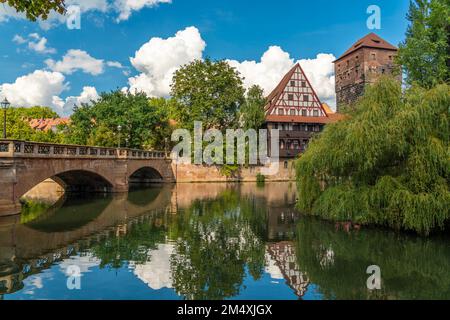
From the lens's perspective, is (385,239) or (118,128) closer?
(385,239)

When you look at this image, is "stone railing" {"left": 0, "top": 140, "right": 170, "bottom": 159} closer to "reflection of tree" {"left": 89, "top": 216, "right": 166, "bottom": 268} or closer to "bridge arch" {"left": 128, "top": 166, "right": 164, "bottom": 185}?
"reflection of tree" {"left": 89, "top": 216, "right": 166, "bottom": 268}

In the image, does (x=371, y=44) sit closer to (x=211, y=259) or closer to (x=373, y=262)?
(x=373, y=262)

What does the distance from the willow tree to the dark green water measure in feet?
2.82

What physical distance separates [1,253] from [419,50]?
26.8 metres

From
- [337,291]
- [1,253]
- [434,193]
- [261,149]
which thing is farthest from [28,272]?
[261,149]

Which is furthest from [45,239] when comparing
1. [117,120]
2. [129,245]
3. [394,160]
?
[117,120]

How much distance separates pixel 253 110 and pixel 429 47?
80.9 feet

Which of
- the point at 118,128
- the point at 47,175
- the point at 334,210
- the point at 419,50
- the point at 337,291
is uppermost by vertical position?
the point at 419,50

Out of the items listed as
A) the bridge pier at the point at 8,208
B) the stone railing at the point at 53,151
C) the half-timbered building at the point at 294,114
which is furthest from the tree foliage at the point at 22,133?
the bridge pier at the point at 8,208

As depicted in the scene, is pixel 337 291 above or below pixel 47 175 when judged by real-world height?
below

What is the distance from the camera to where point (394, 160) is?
13.8 metres

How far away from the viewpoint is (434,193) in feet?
39.9

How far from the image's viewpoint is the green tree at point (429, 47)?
79.5 ft
